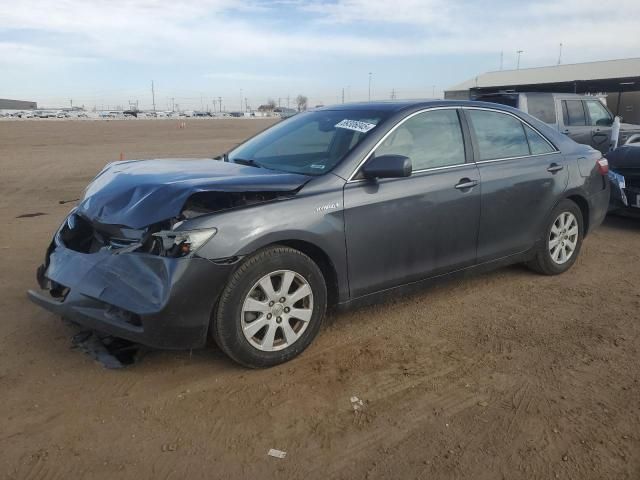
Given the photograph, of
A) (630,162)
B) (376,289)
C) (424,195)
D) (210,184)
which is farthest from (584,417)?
(630,162)

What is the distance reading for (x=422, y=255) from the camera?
4.08 meters

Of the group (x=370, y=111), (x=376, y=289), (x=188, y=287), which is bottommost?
(x=376, y=289)

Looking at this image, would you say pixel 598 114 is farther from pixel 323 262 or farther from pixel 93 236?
pixel 93 236

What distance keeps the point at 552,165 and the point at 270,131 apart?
2.57 meters

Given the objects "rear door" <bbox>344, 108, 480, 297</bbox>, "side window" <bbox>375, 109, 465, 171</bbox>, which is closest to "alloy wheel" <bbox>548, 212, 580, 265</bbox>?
"rear door" <bbox>344, 108, 480, 297</bbox>

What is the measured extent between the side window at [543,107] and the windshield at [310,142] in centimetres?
662

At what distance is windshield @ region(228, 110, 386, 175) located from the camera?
157 inches

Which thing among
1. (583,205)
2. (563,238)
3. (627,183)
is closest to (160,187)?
(563,238)

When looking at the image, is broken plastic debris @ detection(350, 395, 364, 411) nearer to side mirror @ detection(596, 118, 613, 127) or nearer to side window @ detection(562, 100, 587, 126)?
side window @ detection(562, 100, 587, 126)

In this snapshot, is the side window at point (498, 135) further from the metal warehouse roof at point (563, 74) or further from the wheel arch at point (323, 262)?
the metal warehouse roof at point (563, 74)

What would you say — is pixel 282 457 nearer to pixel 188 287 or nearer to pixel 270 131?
pixel 188 287

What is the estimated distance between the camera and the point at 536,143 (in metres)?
5.04

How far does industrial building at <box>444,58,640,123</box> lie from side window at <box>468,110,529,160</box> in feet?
55.9

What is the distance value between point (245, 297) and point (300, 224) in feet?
1.85
